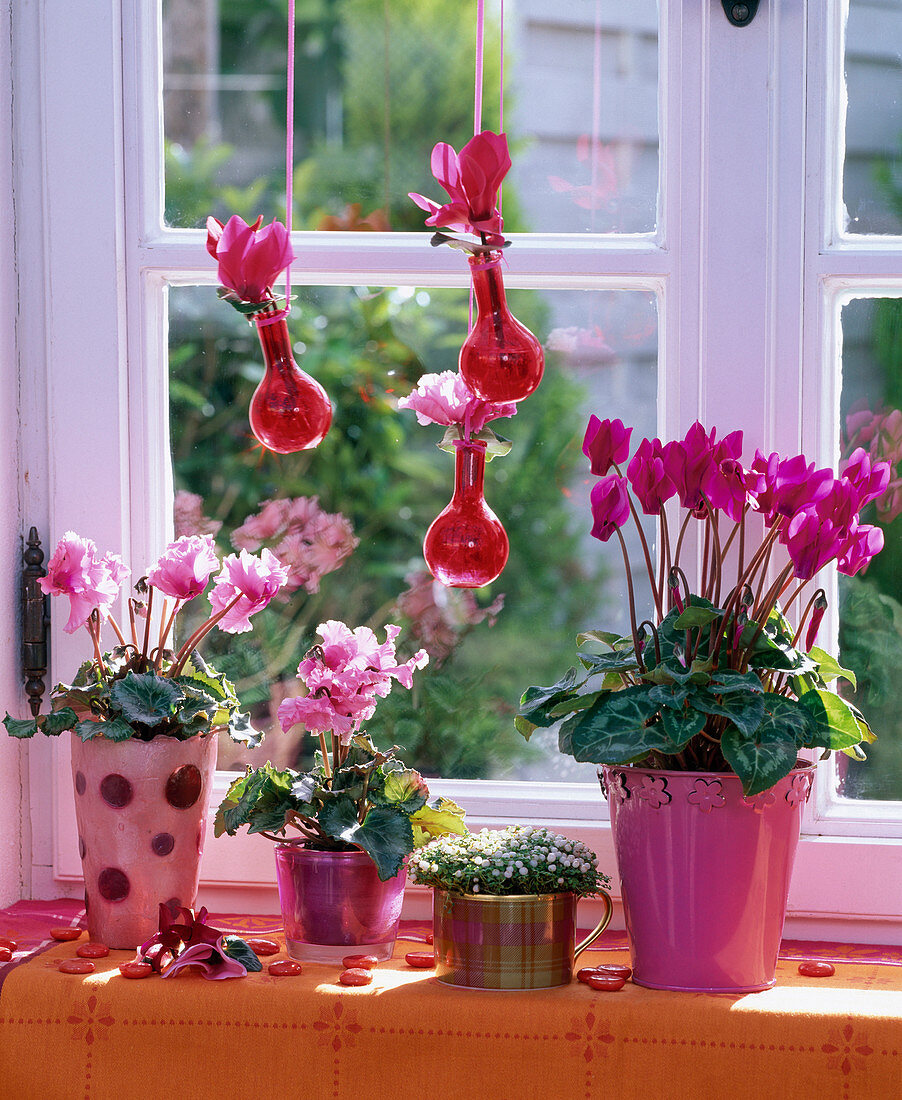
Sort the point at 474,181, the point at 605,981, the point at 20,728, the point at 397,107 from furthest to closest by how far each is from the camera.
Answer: the point at 397,107 < the point at 20,728 < the point at 605,981 < the point at 474,181

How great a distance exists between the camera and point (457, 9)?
4.79ft

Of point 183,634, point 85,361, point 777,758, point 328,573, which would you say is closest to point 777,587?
point 777,758

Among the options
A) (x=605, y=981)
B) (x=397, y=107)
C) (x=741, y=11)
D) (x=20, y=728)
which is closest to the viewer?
(x=605, y=981)

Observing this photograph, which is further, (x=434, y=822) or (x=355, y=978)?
(x=434, y=822)

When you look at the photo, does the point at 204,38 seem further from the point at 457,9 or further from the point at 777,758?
the point at 777,758

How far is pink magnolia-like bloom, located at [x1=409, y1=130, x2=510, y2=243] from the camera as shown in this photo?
3.39ft

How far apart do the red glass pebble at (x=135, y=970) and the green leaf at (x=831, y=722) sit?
2.16 feet

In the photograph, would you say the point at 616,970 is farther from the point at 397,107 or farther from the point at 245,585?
the point at 397,107

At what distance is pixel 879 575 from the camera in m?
1.40

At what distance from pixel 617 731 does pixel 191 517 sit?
64 centimetres

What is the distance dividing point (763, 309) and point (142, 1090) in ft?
3.41

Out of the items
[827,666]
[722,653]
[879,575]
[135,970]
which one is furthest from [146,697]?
[879,575]

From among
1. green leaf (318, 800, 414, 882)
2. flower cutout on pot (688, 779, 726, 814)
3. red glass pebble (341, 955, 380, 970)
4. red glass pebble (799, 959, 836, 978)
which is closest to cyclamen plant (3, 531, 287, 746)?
green leaf (318, 800, 414, 882)

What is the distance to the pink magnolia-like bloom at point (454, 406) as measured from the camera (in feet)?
3.84
